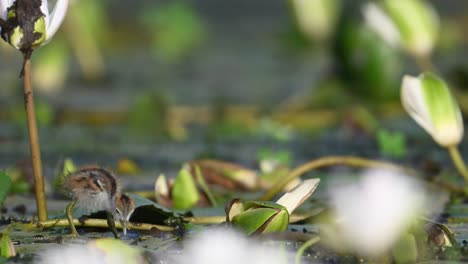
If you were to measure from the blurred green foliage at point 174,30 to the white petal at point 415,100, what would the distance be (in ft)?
14.3

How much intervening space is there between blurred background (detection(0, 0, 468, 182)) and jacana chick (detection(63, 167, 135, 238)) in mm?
757

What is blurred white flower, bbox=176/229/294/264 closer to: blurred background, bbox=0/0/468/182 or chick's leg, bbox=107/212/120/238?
chick's leg, bbox=107/212/120/238

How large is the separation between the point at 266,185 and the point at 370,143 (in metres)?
0.98

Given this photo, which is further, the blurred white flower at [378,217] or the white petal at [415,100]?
the white petal at [415,100]

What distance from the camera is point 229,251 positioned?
4.69 ft

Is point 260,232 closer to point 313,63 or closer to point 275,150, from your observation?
point 275,150

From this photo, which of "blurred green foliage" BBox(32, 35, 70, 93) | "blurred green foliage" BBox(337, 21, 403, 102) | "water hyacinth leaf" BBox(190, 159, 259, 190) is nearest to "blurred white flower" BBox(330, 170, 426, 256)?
"water hyacinth leaf" BBox(190, 159, 259, 190)

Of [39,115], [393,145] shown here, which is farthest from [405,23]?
[39,115]

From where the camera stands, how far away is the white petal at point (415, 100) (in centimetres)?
202

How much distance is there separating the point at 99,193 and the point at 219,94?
322 centimetres

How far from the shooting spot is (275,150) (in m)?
3.24

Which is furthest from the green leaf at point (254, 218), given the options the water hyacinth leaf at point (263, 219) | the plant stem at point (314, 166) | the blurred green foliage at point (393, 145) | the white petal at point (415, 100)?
the blurred green foliage at point (393, 145)

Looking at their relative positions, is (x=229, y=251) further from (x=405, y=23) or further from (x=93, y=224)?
(x=405, y=23)

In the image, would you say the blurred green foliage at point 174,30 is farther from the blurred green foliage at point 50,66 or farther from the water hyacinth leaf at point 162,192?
the water hyacinth leaf at point 162,192
